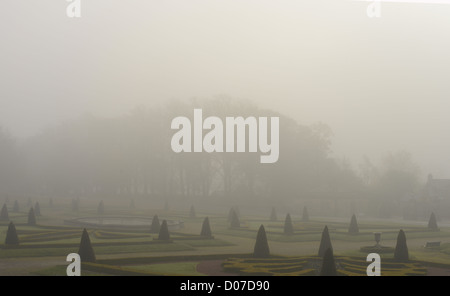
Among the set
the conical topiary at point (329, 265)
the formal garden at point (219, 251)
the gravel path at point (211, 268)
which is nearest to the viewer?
the conical topiary at point (329, 265)

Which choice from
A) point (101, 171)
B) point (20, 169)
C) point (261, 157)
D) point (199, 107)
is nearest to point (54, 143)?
point (20, 169)

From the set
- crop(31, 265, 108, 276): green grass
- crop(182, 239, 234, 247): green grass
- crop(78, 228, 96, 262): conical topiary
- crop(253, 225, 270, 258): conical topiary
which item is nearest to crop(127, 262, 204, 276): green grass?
crop(31, 265, 108, 276): green grass

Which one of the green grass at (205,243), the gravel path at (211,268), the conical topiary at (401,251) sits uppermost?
the conical topiary at (401,251)

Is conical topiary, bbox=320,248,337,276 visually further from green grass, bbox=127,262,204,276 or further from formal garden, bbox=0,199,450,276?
green grass, bbox=127,262,204,276

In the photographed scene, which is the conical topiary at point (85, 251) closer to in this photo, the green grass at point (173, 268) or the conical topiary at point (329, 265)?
the green grass at point (173, 268)

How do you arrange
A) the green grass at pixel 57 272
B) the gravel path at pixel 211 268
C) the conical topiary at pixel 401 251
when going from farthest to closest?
1. the conical topiary at pixel 401 251
2. the gravel path at pixel 211 268
3. the green grass at pixel 57 272

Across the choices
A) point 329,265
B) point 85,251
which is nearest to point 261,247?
point 329,265

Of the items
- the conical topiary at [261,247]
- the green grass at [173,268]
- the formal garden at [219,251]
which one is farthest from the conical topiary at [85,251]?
the conical topiary at [261,247]

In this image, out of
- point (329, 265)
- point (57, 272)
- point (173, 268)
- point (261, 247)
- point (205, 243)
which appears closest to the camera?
point (329, 265)

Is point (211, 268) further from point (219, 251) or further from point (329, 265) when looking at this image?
point (219, 251)

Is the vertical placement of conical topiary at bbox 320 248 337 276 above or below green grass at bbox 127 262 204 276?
above
